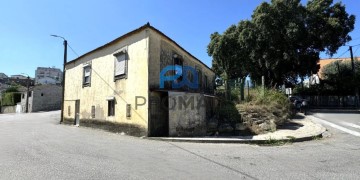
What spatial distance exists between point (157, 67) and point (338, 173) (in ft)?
29.8

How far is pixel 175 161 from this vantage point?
7590mm

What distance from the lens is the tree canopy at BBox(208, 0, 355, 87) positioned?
93.0ft

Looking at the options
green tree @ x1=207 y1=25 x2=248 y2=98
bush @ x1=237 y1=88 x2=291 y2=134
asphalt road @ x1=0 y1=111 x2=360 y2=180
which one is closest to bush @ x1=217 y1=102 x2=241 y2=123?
bush @ x1=237 y1=88 x2=291 y2=134

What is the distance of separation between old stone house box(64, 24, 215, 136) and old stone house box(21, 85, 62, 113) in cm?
3186

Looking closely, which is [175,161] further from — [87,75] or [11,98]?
[11,98]

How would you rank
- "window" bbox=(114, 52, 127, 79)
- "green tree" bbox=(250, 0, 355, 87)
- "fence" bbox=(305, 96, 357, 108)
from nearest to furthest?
"window" bbox=(114, 52, 127, 79) < "green tree" bbox=(250, 0, 355, 87) < "fence" bbox=(305, 96, 357, 108)

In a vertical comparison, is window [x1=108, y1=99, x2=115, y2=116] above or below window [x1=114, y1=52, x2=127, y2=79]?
below

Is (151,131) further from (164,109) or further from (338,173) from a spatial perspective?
(338,173)

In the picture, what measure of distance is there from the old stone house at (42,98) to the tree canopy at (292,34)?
108ft

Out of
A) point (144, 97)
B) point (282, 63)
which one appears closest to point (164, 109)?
point (144, 97)

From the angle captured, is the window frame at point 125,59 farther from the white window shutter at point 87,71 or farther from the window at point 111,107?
the white window shutter at point 87,71

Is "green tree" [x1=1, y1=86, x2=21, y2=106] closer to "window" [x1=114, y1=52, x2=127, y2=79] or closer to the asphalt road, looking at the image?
"window" [x1=114, y1=52, x2=127, y2=79]

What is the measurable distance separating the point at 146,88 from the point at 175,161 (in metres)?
5.84

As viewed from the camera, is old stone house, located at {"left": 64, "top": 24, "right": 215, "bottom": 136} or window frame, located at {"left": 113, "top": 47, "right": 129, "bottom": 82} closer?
old stone house, located at {"left": 64, "top": 24, "right": 215, "bottom": 136}
